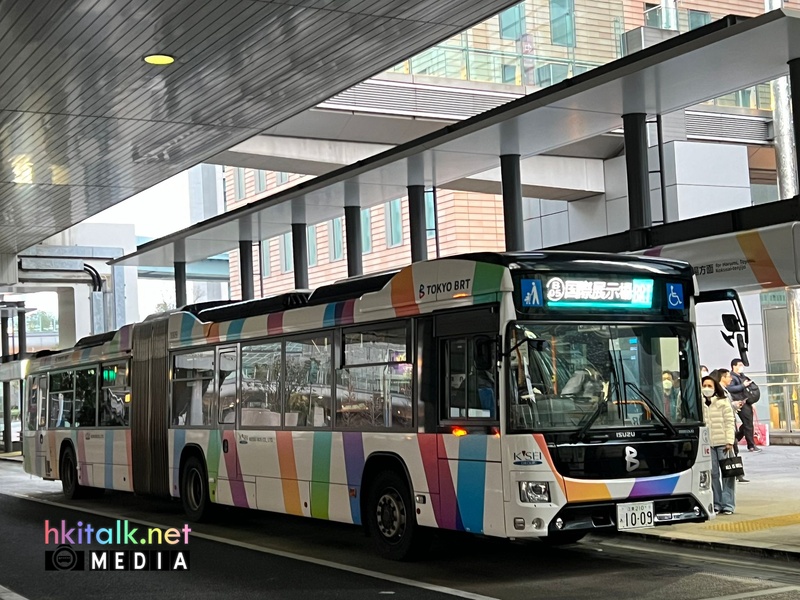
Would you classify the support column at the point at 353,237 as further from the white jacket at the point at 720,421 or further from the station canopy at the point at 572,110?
the white jacket at the point at 720,421

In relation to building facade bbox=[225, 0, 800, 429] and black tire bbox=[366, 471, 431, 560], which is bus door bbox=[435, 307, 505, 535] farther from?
building facade bbox=[225, 0, 800, 429]

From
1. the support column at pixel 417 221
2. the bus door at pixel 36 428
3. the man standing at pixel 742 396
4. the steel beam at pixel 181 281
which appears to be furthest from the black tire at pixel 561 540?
the steel beam at pixel 181 281

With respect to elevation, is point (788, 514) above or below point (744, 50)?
below

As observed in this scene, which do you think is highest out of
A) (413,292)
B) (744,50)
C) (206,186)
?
(206,186)

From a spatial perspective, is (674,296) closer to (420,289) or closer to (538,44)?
(420,289)

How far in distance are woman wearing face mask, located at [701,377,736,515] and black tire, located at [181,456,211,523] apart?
675 cm

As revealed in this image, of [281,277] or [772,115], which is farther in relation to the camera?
[281,277]

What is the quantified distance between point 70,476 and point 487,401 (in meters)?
13.2

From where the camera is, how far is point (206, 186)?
5647cm

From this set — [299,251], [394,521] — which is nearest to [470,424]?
[394,521]

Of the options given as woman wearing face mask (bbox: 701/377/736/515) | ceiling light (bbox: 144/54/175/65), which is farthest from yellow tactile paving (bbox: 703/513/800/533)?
ceiling light (bbox: 144/54/175/65)

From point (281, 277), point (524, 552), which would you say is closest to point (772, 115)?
point (524, 552)

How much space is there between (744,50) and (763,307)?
67.9ft

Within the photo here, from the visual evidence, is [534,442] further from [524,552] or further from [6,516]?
[6,516]
